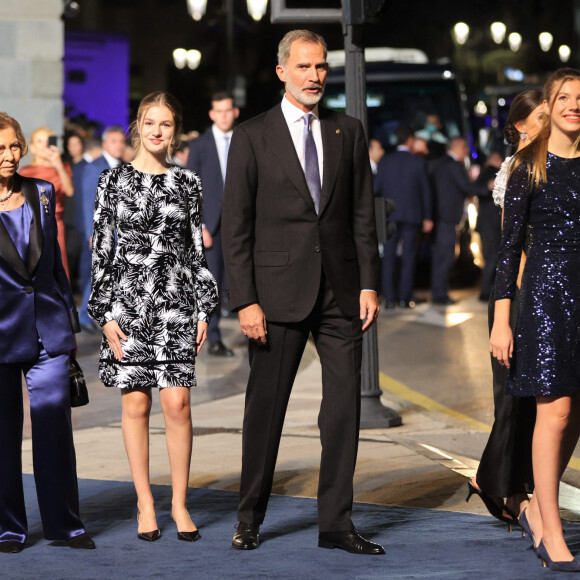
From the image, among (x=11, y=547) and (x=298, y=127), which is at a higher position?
(x=298, y=127)

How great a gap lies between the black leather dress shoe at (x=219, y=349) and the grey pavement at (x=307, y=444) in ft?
0.69

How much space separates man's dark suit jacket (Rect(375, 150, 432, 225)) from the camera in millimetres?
16953

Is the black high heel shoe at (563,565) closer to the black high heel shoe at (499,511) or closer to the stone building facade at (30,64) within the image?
the black high heel shoe at (499,511)

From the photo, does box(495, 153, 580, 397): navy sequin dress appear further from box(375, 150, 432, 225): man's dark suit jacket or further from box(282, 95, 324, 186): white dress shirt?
box(375, 150, 432, 225): man's dark suit jacket

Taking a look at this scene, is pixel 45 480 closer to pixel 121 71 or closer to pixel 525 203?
pixel 525 203

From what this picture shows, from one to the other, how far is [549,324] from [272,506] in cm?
176

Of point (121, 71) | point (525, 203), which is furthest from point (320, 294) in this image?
point (121, 71)

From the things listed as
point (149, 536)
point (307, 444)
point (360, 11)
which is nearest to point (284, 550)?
point (149, 536)

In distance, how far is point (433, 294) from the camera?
56.4 feet

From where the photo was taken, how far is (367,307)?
18.2 ft

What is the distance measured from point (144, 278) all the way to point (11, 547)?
1.24 m

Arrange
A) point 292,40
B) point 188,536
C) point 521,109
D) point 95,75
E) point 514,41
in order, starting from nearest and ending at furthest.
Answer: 1. point 292,40
2. point 188,536
3. point 521,109
4. point 95,75
5. point 514,41

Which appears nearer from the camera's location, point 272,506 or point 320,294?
point 320,294

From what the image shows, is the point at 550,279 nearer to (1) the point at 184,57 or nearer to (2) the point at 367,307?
(2) the point at 367,307
